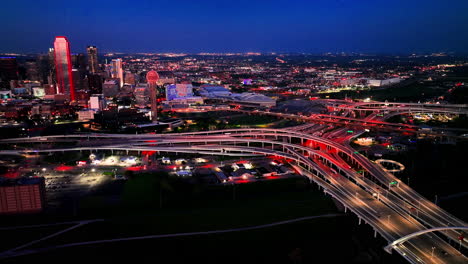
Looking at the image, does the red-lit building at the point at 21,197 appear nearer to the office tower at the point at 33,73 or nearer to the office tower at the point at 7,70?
the office tower at the point at 7,70

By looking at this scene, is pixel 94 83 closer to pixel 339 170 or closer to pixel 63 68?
pixel 63 68

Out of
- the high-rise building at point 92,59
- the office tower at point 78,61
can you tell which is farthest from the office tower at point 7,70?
the high-rise building at point 92,59

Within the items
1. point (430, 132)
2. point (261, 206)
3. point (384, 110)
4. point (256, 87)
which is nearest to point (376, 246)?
point (261, 206)

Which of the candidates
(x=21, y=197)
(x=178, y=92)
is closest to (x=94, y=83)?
(x=178, y=92)

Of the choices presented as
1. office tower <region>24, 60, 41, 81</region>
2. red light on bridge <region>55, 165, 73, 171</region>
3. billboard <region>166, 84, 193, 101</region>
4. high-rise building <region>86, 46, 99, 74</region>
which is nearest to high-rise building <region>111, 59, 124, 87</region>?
high-rise building <region>86, 46, 99, 74</region>

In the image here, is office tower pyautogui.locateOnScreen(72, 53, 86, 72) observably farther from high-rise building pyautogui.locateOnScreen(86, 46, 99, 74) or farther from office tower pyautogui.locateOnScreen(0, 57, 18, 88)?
office tower pyautogui.locateOnScreen(0, 57, 18, 88)

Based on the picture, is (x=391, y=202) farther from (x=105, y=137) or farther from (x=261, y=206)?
(x=105, y=137)
